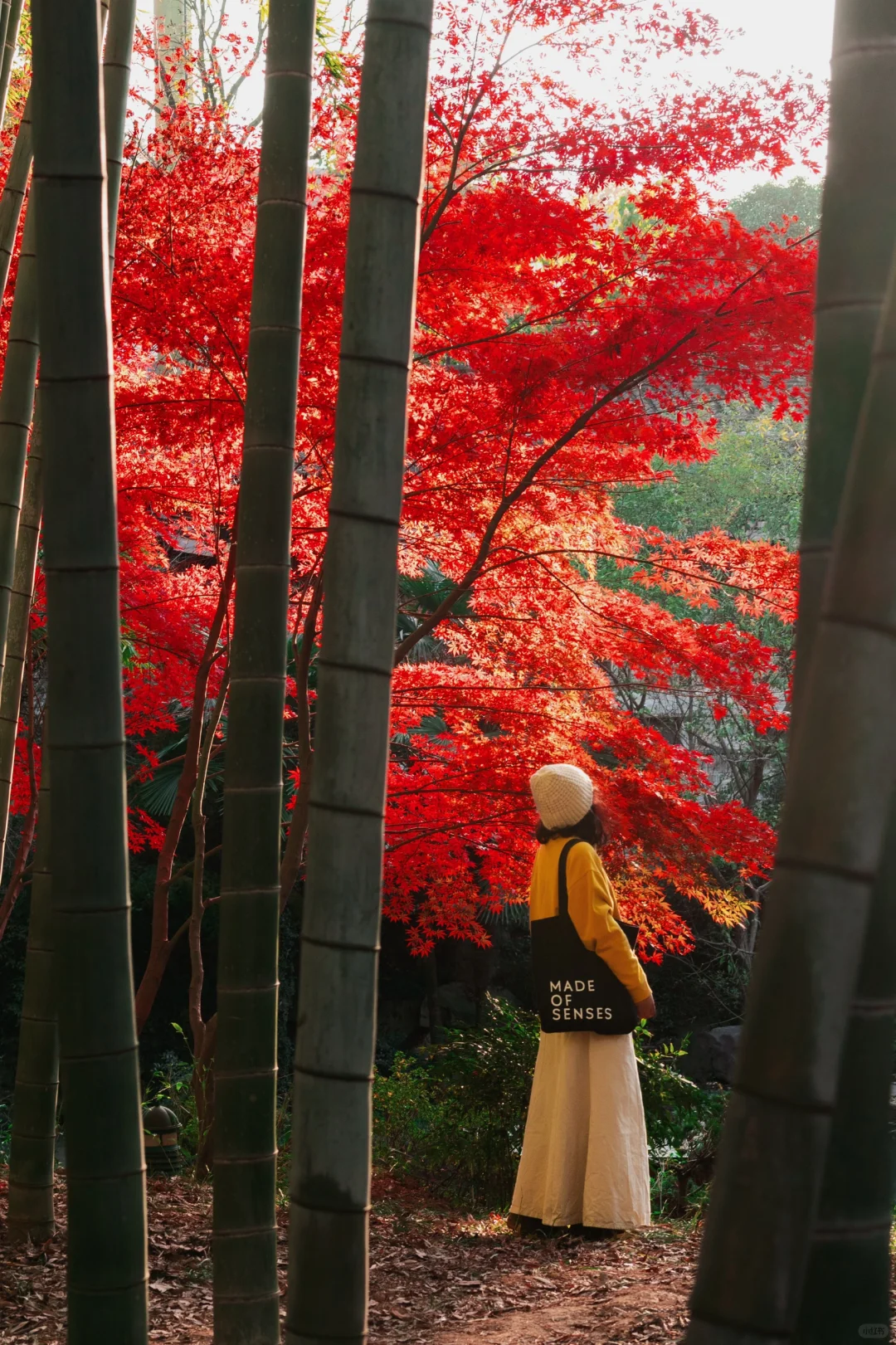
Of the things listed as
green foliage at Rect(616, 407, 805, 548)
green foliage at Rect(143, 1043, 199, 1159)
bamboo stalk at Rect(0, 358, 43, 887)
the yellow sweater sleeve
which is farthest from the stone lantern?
green foliage at Rect(616, 407, 805, 548)

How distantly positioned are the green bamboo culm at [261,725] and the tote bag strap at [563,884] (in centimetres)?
176

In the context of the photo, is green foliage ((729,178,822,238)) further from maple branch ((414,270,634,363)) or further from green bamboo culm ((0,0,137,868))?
green bamboo culm ((0,0,137,868))

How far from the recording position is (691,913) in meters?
13.1

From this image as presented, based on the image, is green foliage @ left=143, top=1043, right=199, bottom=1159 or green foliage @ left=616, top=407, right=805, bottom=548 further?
green foliage @ left=616, top=407, right=805, bottom=548

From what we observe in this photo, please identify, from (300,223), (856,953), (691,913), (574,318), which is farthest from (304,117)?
(691,913)

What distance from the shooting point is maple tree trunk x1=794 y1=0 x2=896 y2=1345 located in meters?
1.30

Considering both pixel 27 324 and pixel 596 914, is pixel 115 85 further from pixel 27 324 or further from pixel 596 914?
pixel 596 914

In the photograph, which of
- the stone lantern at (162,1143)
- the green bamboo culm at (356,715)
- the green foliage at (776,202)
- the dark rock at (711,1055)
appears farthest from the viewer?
the green foliage at (776,202)

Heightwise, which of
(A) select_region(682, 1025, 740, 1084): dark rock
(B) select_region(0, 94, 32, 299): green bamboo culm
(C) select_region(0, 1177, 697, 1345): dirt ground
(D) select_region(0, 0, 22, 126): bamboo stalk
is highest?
(D) select_region(0, 0, 22, 126): bamboo stalk

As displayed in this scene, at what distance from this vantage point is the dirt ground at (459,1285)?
3.34 m

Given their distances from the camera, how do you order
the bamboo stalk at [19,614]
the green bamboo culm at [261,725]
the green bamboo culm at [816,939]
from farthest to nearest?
the bamboo stalk at [19,614] → the green bamboo culm at [261,725] → the green bamboo culm at [816,939]

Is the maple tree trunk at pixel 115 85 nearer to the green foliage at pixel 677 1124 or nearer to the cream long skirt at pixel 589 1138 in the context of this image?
the cream long skirt at pixel 589 1138

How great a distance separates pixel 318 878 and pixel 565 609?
4411 mm

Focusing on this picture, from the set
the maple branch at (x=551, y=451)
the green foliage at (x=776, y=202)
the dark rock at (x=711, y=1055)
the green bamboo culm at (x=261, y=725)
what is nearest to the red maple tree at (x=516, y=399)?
the maple branch at (x=551, y=451)
